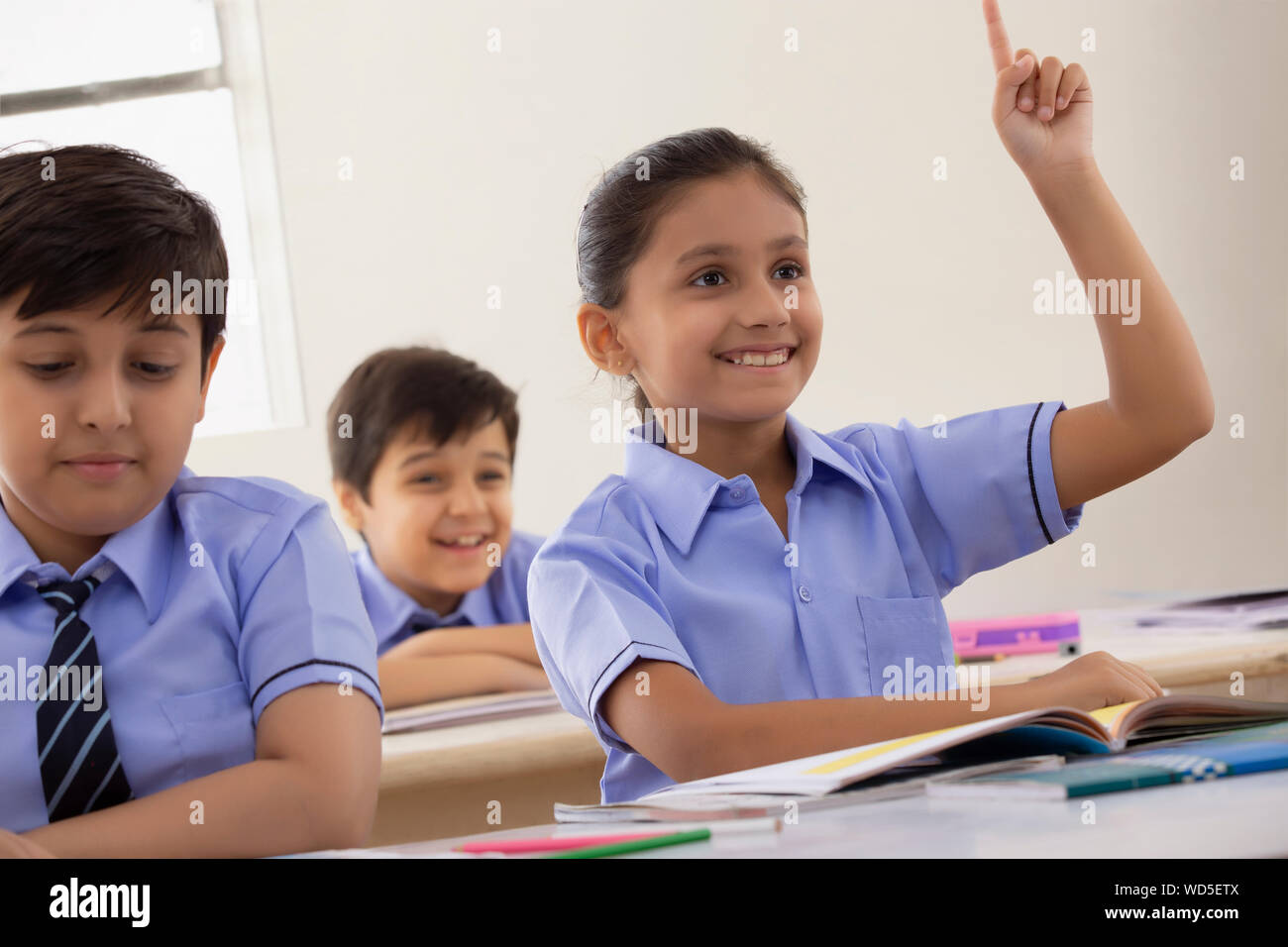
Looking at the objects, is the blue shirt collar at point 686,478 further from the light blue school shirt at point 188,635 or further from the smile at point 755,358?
the light blue school shirt at point 188,635

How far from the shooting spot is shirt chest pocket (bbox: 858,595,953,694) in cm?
137

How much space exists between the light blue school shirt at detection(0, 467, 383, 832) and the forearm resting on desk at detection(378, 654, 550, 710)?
40.6 inches

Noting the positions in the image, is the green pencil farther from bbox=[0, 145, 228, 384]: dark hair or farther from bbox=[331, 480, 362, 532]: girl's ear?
bbox=[331, 480, 362, 532]: girl's ear

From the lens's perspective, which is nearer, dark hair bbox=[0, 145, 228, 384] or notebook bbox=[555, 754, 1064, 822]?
notebook bbox=[555, 754, 1064, 822]

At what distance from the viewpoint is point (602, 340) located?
1567mm

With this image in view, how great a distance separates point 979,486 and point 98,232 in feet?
3.17

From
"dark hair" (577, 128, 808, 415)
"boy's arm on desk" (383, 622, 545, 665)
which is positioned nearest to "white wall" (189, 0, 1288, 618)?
"boy's arm on desk" (383, 622, 545, 665)

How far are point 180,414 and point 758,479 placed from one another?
665mm

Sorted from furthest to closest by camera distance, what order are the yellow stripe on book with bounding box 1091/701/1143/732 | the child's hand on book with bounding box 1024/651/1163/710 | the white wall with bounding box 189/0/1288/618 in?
the white wall with bounding box 189/0/1288/618, the child's hand on book with bounding box 1024/651/1163/710, the yellow stripe on book with bounding box 1091/701/1143/732

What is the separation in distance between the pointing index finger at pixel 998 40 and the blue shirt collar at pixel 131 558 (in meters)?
1.00

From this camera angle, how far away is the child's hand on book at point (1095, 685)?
104 centimetres

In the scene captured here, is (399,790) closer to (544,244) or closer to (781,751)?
(781,751)

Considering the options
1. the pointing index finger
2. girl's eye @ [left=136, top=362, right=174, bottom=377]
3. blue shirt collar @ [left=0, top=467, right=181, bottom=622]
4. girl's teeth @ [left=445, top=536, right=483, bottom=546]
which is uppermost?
the pointing index finger

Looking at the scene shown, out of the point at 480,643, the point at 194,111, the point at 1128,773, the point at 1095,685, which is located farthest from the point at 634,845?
the point at 194,111
